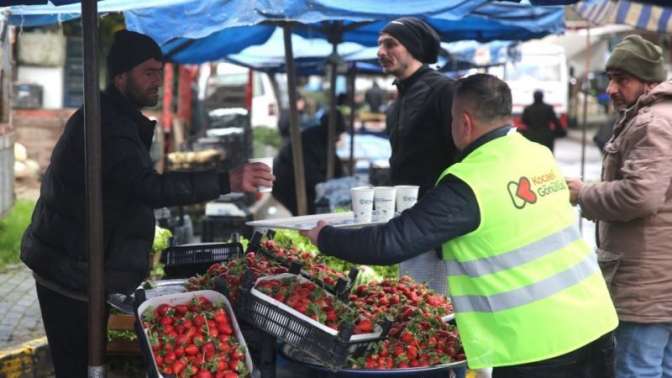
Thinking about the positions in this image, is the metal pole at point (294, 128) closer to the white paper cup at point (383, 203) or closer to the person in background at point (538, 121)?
the white paper cup at point (383, 203)

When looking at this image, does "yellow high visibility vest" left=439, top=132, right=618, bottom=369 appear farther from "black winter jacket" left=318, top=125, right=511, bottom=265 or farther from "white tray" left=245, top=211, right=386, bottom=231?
"white tray" left=245, top=211, right=386, bottom=231

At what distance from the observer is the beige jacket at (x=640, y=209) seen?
4207 mm

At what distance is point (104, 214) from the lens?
403 centimetres

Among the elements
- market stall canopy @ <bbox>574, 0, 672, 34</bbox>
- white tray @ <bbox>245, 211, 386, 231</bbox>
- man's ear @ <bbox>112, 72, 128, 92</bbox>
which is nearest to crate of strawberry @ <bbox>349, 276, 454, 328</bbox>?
white tray @ <bbox>245, 211, 386, 231</bbox>

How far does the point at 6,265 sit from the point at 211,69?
1286cm

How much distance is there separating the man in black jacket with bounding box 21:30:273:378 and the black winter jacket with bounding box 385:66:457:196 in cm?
172

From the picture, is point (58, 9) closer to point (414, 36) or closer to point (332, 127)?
point (414, 36)

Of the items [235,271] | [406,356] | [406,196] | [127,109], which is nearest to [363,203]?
[406,196]

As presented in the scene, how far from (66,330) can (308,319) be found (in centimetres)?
136

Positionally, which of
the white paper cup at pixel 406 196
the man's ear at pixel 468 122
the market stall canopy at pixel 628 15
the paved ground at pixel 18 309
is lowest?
the paved ground at pixel 18 309

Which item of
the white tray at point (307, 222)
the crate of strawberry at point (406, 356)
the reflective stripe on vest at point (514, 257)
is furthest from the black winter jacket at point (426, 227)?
the crate of strawberry at point (406, 356)

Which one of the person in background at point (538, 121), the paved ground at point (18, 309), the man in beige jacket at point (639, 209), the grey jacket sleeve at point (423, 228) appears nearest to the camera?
the grey jacket sleeve at point (423, 228)

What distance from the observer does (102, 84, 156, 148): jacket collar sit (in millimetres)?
4117

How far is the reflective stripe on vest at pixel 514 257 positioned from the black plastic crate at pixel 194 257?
5.87ft
